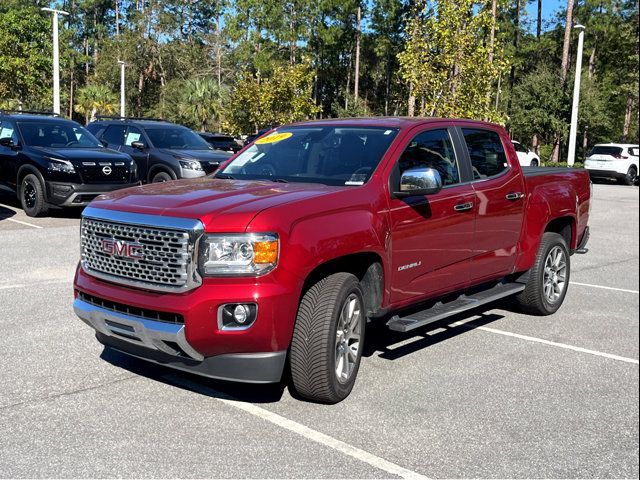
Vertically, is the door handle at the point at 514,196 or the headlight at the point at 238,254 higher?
the door handle at the point at 514,196

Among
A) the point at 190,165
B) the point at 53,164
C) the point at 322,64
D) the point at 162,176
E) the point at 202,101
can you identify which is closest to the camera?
the point at 53,164

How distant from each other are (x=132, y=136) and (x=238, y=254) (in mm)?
13659

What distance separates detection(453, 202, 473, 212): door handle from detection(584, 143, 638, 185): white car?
87.6ft

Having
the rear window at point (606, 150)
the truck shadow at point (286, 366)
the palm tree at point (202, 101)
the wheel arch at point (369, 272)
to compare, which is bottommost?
the truck shadow at point (286, 366)

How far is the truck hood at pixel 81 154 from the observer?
13492mm

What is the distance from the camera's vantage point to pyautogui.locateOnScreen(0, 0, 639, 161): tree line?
25.3 metres

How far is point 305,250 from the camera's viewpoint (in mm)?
4312

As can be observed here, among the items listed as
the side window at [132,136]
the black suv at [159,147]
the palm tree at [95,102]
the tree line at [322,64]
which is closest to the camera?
the black suv at [159,147]

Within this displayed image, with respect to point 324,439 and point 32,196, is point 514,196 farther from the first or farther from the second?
point 32,196

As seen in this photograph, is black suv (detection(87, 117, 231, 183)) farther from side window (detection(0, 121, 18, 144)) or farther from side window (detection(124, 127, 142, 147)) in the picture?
side window (detection(0, 121, 18, 144))

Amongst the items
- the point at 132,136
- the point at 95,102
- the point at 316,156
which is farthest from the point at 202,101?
the point at 316,156

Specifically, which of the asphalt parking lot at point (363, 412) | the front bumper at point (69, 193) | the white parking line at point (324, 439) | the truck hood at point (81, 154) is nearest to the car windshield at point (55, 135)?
the truck hood at point (81, 154)

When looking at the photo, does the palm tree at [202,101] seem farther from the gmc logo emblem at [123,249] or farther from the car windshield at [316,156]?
the gmc logo emblem at [123,249]

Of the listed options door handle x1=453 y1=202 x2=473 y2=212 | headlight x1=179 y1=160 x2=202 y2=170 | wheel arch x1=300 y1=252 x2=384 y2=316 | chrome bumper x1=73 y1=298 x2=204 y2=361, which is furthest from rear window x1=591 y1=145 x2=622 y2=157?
chrome bumper x1=73 y1=298 x2=204 y2=361
